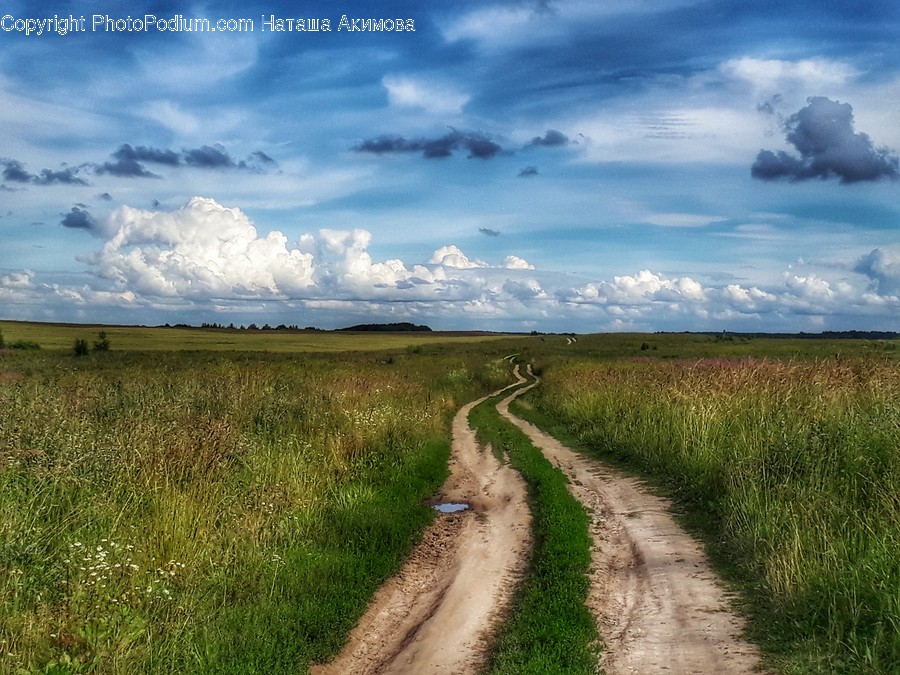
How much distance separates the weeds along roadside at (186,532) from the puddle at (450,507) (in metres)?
0.45

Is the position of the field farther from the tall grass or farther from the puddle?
the puddle

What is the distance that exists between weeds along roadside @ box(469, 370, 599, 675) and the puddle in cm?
138

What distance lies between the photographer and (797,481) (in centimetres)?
969

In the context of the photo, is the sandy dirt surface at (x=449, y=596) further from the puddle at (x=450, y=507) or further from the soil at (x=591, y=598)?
the puddle at (x=450, y=507)

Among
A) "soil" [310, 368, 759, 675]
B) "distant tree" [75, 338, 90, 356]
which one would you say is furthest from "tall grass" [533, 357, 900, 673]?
"distant tree" [75, 338, 90, 356]

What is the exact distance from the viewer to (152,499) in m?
8.52

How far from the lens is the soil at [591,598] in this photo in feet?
20.4

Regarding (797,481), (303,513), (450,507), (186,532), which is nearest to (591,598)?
(797,481)

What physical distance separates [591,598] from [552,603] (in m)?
0.64

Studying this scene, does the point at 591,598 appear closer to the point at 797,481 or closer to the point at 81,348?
the point at 797,481

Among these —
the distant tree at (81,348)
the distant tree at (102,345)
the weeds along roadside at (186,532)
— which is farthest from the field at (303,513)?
the distant tree at (102,345)

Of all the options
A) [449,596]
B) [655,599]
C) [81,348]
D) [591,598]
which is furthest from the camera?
[81,348]

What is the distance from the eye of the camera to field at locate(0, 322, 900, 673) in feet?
19.8

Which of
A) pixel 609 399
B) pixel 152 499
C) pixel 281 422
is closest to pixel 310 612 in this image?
pixel 152 499
